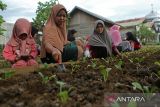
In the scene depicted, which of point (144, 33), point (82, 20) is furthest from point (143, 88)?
point (144, 33)

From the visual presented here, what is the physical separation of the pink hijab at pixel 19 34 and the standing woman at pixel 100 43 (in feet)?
5.90

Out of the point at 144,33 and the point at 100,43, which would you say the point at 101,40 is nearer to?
the point at 100,43

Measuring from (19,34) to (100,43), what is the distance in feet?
6.71

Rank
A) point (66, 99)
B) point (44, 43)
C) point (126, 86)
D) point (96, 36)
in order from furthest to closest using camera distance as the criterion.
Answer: point (96, 36), point (44, 43), point (126, 86), point (66, 99)

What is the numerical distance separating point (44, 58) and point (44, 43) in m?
0.27

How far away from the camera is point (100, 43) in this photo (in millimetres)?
7414

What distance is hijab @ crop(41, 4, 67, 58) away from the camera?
18.4 feet

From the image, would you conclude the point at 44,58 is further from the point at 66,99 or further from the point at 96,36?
the point at 66,99

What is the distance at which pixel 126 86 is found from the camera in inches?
103

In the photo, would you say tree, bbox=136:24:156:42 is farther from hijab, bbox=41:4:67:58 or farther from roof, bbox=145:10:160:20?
hijab, bbox=41:4:67:58

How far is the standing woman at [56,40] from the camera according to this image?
5.56 meters

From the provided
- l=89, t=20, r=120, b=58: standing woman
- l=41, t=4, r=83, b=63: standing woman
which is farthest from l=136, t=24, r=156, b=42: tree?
l=41, t=4, r=83, b=63: standing woman

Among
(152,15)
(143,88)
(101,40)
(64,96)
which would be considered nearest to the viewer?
(64,96)

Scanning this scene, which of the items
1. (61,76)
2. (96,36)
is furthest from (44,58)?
(61,76)
